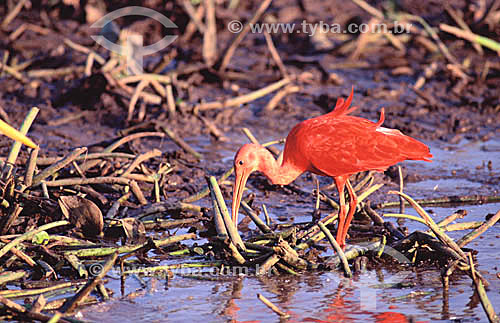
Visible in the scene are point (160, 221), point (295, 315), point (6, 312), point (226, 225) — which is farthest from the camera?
point (160, 221)

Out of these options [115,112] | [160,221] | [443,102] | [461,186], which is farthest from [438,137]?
[160,221]

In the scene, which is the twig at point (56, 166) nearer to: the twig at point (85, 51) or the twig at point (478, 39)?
the twig at point (85, 51)

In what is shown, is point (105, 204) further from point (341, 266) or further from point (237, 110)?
point (237, 110)

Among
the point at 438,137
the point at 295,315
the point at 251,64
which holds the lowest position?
the point at 295,315

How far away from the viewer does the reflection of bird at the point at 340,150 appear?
18.0 ft

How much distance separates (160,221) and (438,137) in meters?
4.10

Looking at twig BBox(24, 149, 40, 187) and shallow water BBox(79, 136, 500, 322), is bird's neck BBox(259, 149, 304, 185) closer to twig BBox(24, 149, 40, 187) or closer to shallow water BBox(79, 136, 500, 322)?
shallow water BBox(79, 136, 500, 322)

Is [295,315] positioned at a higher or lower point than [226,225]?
lower

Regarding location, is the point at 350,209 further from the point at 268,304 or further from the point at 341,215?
the point at 268,304

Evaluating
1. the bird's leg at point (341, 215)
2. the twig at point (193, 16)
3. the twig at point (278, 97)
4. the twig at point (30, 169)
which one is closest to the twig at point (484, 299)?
the bird's leg at point (341, 215)

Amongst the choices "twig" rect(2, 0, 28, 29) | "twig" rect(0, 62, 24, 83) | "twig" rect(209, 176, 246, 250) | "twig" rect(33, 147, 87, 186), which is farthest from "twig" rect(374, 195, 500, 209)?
"twig" rect(2, 0, 28, 29)

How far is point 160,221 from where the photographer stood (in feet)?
18.5

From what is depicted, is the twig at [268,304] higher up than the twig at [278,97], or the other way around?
the twig at [278,97]

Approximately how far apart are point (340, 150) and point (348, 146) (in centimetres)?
6
